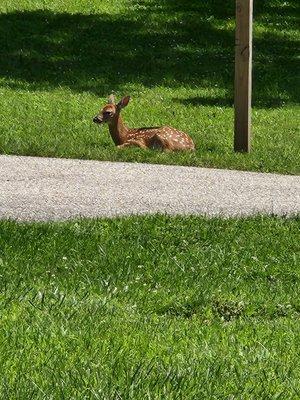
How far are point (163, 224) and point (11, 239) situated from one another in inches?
58.3

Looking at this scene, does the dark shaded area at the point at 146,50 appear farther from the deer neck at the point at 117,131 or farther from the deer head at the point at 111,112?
the deer neck at the point at 117,131

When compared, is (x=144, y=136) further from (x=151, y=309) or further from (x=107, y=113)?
(x=151, y=309)

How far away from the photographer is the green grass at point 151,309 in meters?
4.95

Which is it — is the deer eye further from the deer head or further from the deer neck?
the deer neck

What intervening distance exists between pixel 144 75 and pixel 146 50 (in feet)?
6.11

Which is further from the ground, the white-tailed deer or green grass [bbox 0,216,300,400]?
green grass [bbox 0,216,300,400]

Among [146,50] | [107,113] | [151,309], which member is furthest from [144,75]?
[151,309]

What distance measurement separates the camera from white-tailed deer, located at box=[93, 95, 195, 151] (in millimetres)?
14023

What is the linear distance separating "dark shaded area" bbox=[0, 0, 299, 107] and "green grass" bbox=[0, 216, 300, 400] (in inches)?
428

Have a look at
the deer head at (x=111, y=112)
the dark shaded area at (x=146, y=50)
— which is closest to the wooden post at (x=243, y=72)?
the deer head at (x=111, y=112)

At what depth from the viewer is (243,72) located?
1416 centimetres

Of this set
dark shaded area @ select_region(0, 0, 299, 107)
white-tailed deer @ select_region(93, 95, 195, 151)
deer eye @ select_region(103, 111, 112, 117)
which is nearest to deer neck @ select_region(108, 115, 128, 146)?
white-tailed deer @ select_region(93, 95, 195, 151)

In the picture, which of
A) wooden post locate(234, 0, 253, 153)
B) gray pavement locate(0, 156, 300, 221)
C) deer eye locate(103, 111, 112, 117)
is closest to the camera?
gray pavement locate(0, 156, 300, 221)

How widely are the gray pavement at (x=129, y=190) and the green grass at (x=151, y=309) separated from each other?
0.95 m
